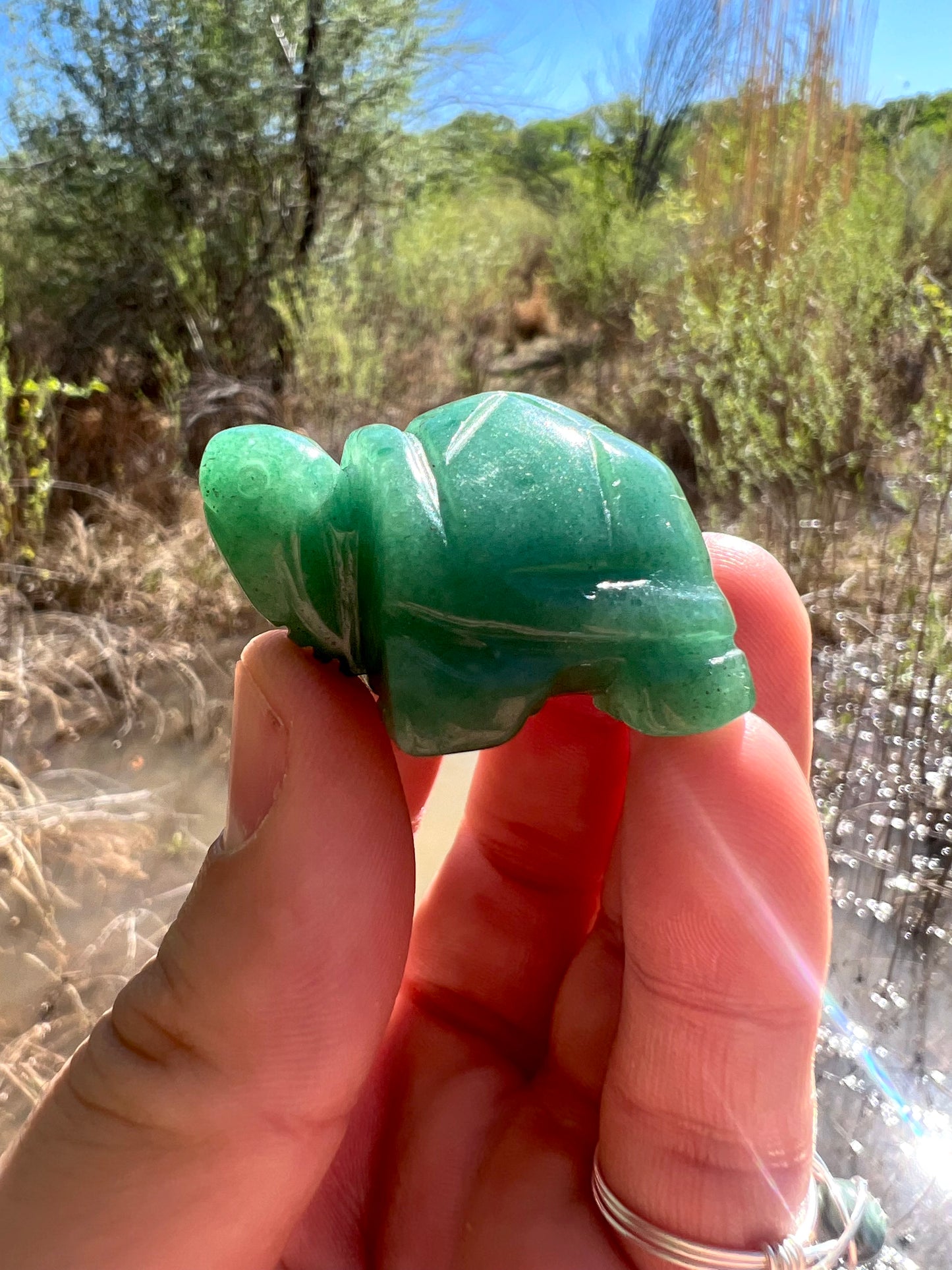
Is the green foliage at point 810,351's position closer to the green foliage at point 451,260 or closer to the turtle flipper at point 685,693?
the green foliage at point 451,260

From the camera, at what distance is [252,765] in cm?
104

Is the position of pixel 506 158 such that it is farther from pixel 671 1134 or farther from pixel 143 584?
pixel 671 1134

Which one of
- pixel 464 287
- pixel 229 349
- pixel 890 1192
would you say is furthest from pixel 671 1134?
pixel 464 287

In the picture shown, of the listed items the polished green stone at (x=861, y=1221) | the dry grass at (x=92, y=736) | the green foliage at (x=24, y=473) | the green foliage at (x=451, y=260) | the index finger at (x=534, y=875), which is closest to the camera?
the polished green stone at (x=861, y=1221)

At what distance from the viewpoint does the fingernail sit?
3.34ft

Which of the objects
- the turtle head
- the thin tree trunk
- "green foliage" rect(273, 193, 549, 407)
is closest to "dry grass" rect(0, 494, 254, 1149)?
"green foliage" rect(273, 193, 549, 407)

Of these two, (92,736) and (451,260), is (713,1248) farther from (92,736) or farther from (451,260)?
(451,260)

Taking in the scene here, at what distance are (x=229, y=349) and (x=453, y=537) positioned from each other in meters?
3.89

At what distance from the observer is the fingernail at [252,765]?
102cm

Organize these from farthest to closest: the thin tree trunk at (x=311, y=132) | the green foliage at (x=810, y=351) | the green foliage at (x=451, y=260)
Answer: the green foliage at (x=451, y=260) < the thin tree trunk at (x=311, y=132) < the green foliage at (x=810, y=351)

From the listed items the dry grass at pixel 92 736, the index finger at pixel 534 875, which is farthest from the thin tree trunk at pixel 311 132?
the index finger at pixel 534 875

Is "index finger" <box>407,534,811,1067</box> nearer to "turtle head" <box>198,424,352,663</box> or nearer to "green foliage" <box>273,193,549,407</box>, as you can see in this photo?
"turtle head" <box>198,424,352,663</box>

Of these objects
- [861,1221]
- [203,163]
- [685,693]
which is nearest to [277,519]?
[685,693]

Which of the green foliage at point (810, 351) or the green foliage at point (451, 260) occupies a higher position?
the green foliage at point (451, 260)
